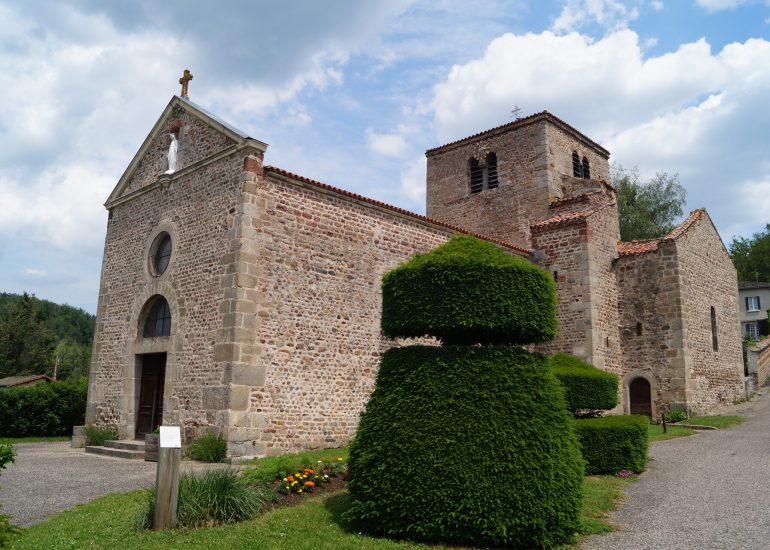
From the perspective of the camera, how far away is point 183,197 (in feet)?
49.1

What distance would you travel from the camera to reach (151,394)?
49.5 feet

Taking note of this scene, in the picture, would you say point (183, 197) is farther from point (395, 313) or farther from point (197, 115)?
point (395, 313)

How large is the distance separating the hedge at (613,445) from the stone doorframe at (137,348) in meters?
9.44

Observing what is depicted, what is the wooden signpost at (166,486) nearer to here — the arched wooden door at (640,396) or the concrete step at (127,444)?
the concrete step at (127,444)

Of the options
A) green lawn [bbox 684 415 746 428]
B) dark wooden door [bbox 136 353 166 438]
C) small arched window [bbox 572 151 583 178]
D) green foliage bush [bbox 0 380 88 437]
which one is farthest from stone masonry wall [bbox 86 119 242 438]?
small arched window [bbox 572 151 583 178]

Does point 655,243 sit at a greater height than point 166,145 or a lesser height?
lesser

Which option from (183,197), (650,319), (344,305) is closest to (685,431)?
(650,319)

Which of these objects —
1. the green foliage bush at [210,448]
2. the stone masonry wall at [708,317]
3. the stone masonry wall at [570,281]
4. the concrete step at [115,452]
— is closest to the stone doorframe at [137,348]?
the concrete step at [115,452]

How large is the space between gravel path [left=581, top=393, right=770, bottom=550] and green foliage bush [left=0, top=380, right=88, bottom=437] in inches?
718

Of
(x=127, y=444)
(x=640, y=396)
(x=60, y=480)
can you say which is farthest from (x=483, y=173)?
(x=60, y=480)

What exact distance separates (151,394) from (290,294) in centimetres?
504

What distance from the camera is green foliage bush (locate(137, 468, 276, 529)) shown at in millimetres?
6910

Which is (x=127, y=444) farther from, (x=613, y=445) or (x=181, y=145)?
(x=613, y=445)

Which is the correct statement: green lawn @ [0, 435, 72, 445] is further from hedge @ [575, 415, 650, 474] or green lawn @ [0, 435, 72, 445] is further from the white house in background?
the white house in background
